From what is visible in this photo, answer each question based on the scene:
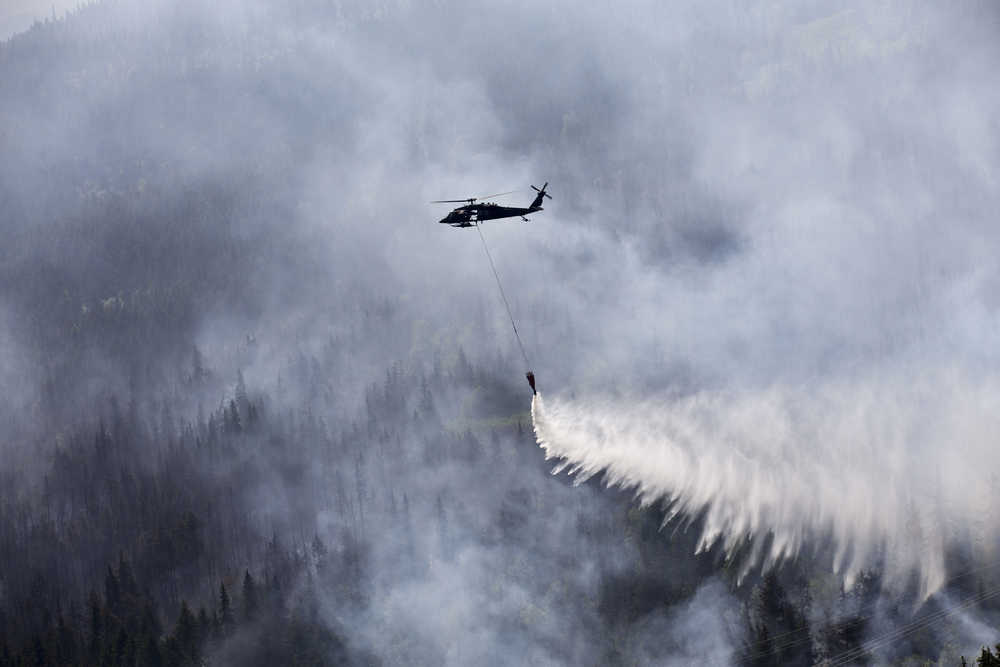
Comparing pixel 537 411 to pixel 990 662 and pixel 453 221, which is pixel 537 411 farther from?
pixel 990 662

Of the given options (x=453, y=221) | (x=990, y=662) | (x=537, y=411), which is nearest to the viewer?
(x=990, y=662)

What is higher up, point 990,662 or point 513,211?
point 513,211

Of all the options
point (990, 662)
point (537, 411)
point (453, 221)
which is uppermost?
point (453, 221)

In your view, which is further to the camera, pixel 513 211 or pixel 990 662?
pixel 513 211

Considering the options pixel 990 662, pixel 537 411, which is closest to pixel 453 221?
pixel 537 411

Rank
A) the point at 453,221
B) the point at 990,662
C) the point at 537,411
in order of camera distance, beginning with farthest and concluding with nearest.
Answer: the point at 537,411
the point at 453,221
the point at 990,662

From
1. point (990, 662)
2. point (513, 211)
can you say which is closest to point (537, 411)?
point (513, 211)

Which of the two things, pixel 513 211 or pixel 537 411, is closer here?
pixel 513 211

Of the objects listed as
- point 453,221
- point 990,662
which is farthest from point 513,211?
point 990,662

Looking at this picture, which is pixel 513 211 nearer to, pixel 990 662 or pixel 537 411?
pixel 537 411
